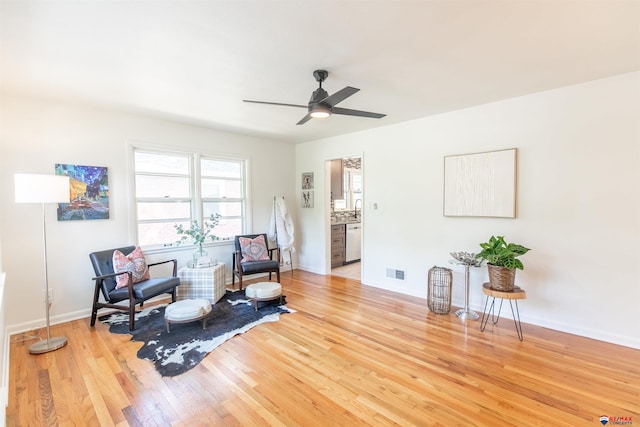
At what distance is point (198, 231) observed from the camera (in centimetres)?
434

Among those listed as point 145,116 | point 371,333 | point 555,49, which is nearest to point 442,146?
point 555,49

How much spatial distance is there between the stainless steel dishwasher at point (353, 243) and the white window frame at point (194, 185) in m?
2.29

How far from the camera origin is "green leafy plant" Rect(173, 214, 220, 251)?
4.28 meters

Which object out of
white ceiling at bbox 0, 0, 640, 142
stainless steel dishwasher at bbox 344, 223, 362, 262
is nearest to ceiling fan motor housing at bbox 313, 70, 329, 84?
white ceiling at bbox 0, 0, 640, 142

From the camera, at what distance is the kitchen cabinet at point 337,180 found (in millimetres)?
6461

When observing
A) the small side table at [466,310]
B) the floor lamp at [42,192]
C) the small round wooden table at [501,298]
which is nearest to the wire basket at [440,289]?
the small side table at [466,310]

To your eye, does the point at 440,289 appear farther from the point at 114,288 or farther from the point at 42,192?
the point at 42,192

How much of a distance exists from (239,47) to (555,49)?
2504 millimetres

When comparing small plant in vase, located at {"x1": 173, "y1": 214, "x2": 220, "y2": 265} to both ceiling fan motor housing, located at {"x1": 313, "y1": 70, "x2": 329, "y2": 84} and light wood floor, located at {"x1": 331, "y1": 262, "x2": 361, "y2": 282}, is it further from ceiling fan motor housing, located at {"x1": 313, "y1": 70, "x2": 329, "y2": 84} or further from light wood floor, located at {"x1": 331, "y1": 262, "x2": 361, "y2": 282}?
ceiling fan motor housing, located at {"x1": 313, "y1": 70, "x2": 329, "y2": 84}

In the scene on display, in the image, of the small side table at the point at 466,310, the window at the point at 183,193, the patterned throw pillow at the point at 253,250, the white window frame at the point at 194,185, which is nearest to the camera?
the small side table at the point at 466,310

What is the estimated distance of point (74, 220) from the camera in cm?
349

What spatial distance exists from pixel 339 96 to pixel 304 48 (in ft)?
1.47

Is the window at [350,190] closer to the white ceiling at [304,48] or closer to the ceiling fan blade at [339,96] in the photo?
the white ceiling at [304,48]

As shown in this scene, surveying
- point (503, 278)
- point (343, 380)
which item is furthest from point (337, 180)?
point (343, 380)
